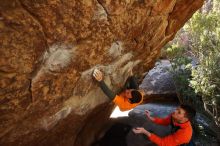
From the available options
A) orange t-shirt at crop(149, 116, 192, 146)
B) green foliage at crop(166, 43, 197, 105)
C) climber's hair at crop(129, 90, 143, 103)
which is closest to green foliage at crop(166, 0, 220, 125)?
green foliage at crop(166, 43, 197, 105)

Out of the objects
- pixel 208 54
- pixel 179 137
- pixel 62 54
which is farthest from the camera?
pixel 208 54

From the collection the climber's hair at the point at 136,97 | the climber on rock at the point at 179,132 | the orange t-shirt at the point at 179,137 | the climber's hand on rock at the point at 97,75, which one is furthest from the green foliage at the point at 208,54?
the climber's hand on rock at the point at 97,75

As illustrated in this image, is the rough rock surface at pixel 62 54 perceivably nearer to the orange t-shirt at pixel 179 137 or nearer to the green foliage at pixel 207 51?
the orange t-shirt at pixel 179 137

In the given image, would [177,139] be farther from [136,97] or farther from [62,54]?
[62,54]

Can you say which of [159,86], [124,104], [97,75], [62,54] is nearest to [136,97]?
→ [124,104]

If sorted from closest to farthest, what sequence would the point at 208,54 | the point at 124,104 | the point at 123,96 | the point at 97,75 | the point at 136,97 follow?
the point at 97,75 < the point at 136,97 < the point at 124,104 < the point at 123,96 < the point at 208,54

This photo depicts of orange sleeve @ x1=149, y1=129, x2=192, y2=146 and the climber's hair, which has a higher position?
the climber's hair

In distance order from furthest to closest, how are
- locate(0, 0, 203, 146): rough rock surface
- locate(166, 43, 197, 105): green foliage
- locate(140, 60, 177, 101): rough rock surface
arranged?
locate(140, 60, 177, 101): rough rock surface, locate(166, 43, 197, 105): green foliage, locate(0, 0, 203, 146): rough rock surface

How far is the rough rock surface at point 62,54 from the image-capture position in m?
3.85

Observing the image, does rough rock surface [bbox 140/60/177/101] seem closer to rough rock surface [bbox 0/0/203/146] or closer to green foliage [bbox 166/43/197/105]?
green foliage [bbox 166/43/197/105]

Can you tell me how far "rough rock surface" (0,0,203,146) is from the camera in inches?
152

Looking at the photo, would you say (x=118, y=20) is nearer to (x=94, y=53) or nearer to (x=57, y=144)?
(x=94, y=53)

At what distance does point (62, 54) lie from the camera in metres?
4.46

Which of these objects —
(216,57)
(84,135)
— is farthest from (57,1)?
(216,57)
